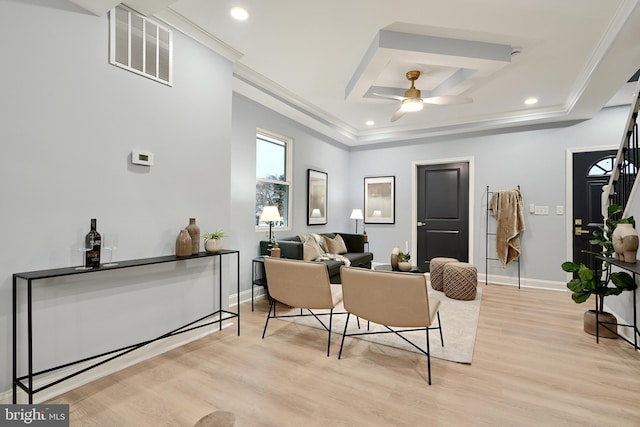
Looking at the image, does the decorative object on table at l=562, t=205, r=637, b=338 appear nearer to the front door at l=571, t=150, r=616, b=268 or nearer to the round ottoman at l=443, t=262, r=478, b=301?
the round ottoman at l=443, t=262, r=478, b=301

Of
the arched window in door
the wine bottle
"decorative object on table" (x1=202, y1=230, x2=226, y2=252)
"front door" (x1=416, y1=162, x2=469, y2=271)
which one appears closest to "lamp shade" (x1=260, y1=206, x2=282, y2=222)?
"decorative object on table" (x1=202, y1=230, x2=226, y2=252)

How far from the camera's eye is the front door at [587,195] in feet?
15.3

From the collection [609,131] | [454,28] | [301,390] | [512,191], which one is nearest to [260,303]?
[301,390]

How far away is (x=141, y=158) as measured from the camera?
96.4 inches

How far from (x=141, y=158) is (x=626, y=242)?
4061 mm

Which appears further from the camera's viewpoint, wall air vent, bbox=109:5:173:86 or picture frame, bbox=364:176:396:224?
picture frame, bbox=364:176:396:224

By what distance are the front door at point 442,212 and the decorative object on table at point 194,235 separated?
455 centimetres

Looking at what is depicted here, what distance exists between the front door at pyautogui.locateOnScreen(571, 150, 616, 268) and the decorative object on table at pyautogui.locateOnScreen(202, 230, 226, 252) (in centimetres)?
528

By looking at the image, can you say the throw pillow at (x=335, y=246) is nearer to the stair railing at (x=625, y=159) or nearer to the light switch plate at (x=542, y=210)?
the light switch plate at (x=542, y=210)

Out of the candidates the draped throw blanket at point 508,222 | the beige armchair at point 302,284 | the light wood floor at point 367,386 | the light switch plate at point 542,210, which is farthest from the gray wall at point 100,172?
the light switch plate at point 542,210

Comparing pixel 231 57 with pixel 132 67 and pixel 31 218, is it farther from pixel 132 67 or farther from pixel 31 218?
pixel 31 218

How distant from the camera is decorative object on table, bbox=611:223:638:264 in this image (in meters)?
2.56

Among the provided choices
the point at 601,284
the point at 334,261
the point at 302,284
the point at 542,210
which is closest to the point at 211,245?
the point at 302,284

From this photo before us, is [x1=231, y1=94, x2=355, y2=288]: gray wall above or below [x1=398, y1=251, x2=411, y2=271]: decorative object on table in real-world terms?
above
